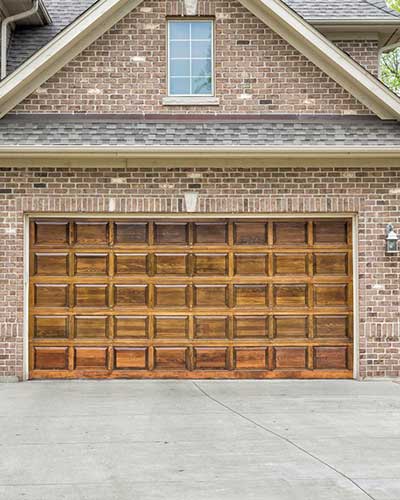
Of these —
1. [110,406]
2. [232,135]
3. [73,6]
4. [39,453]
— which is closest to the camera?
[39,453]

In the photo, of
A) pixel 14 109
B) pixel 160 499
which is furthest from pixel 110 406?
pixel 14 109

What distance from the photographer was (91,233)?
1202cm

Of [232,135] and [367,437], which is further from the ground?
[232,135]

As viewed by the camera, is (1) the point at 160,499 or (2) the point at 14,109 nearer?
(1) the point at 160,499

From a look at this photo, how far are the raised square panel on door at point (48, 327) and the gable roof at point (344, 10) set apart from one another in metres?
6.96

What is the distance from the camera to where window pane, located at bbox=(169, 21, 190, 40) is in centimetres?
1230

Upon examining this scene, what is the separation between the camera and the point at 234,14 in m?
12.1

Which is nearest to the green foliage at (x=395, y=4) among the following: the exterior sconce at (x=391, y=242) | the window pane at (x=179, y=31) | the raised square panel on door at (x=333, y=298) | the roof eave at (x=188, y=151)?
the window pane at (x=179, y=31)

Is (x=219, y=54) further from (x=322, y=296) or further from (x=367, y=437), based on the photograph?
(x=367, y=437)

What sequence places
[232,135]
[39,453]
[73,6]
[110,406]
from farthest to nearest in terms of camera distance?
1. [73,6]
2. [232,135]
3. [110,406]
4. [39,453]

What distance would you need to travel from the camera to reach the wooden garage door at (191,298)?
39.3 ft

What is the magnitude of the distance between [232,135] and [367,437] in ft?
17.6

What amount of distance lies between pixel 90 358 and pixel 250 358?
2.49 m

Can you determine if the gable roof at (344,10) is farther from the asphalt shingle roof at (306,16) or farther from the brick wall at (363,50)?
the brick wall at (363,50)
